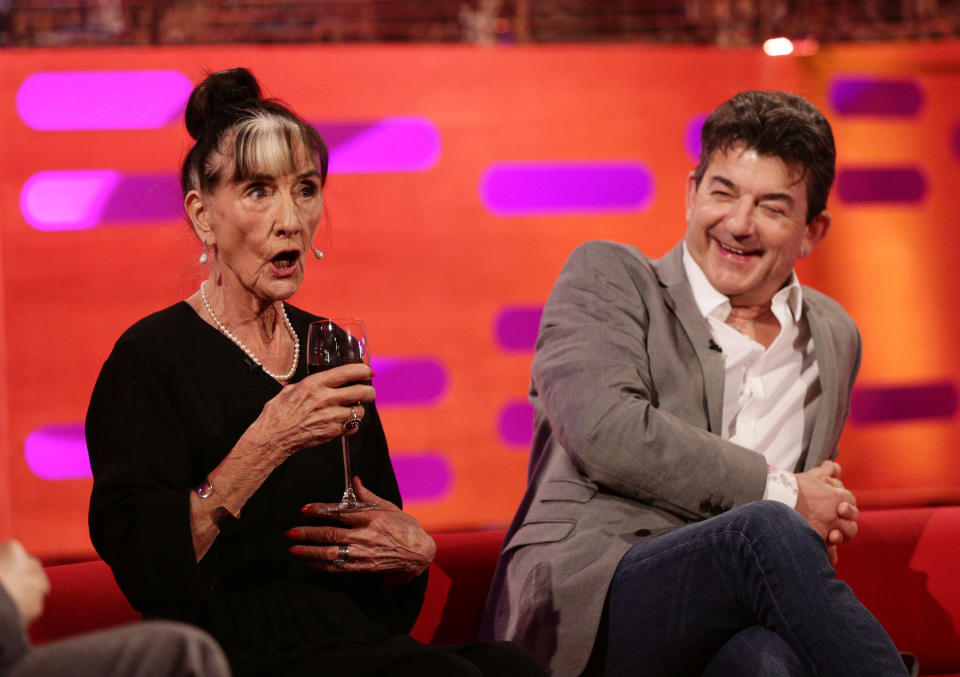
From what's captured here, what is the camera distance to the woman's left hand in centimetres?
172

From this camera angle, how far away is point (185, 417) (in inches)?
66.7

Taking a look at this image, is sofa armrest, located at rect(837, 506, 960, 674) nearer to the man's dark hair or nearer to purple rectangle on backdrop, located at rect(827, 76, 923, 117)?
the man's dark hair

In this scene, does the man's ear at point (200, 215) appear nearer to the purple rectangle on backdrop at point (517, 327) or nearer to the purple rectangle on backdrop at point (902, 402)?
the purple rectangle on backdrop at point (517, 327)

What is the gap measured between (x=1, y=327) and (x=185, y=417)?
6.87 ft

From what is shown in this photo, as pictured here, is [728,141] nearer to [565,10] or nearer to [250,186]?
[250,186]

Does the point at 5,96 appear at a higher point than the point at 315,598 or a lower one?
higher

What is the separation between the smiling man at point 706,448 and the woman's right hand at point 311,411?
1.85 ft

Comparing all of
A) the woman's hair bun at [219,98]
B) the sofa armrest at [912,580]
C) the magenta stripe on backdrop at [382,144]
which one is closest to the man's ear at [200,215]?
the woman's hair bun at [219,98]

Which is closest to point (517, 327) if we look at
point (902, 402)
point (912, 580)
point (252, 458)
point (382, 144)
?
point (382, 144)

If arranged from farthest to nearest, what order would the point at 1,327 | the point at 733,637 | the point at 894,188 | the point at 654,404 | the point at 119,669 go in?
the point at 894,188 → the point at 1,327 → the point at 654,404 → the point at 733,637 → the point at 119,669

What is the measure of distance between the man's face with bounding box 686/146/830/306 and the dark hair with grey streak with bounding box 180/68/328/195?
0.89 metres

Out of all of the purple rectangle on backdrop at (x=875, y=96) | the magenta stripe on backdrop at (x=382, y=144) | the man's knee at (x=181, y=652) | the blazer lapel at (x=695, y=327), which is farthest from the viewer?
the purple rectangle on backdrop at (x=875, y=96)

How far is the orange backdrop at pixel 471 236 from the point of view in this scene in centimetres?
351

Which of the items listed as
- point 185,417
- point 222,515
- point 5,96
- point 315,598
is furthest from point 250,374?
point 5,96
